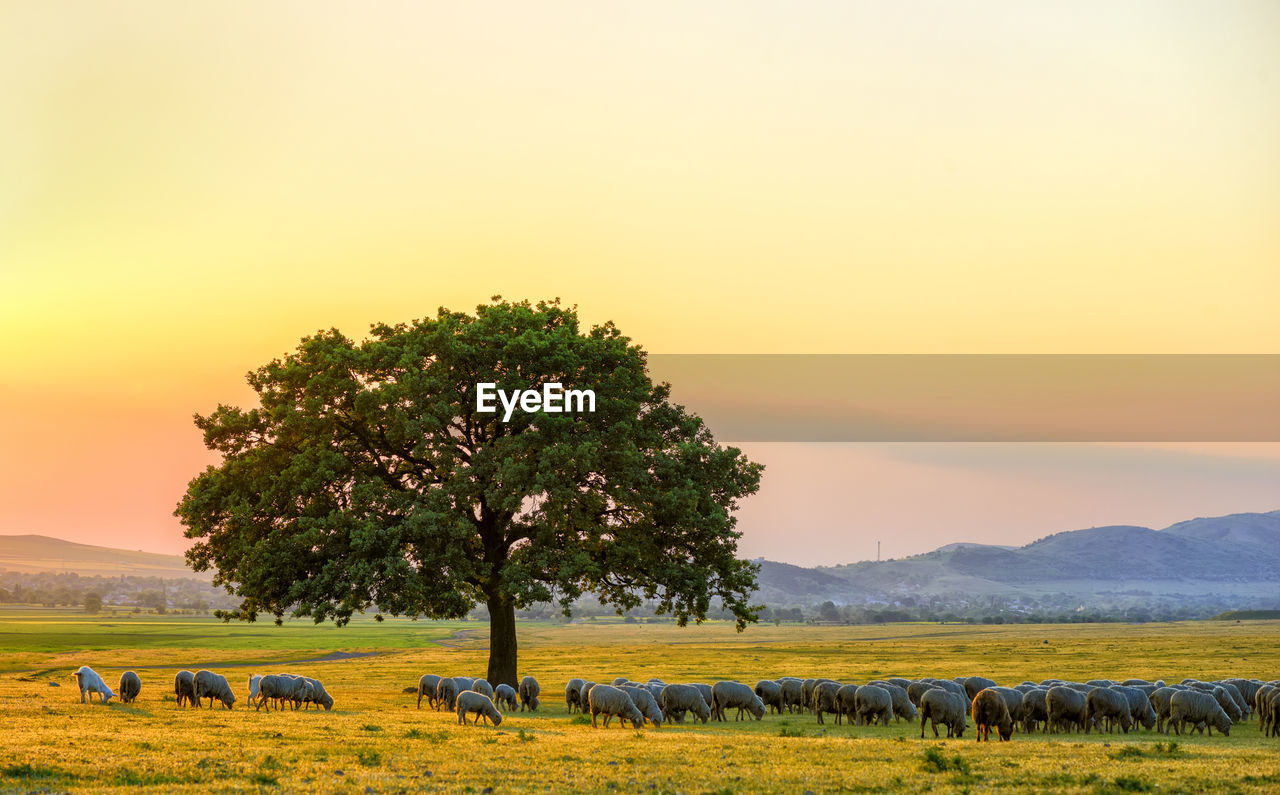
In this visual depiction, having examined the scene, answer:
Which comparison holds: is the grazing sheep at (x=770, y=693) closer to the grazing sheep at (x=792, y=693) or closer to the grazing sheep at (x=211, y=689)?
the grazing sheep at (x=792, y=693)

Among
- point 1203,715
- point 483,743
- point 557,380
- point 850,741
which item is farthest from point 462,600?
point 1203,715

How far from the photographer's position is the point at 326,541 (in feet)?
136

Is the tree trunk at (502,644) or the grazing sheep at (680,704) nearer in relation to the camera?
the grazing sheep at (680,704)

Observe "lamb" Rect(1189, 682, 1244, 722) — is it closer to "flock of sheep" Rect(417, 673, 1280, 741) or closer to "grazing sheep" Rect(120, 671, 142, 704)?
"flock of sheep" Rect(417, 673, 1280, 741)

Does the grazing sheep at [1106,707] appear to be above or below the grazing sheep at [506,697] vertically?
above

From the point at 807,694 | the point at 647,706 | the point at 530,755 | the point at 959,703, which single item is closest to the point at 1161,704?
the point at 959,703

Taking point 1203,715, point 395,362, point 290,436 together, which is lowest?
point 1203,715

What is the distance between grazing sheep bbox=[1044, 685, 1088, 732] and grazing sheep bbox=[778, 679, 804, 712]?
1069 cm

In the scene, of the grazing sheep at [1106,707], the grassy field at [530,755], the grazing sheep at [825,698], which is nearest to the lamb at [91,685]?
the grassy field at [530,755]

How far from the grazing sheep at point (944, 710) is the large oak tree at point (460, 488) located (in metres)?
12.7

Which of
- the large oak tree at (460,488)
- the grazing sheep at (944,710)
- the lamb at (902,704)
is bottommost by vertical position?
the lamb at (902,704)

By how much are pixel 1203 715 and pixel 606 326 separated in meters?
28.6

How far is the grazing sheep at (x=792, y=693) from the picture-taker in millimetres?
43062

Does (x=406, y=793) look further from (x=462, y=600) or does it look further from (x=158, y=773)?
(x=462, y=600)
